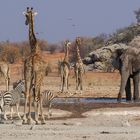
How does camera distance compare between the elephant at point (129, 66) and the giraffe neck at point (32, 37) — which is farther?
the elephant at point (129, 66)

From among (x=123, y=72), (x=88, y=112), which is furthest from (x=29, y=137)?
(x=123, y=72)

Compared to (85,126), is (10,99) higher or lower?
higher

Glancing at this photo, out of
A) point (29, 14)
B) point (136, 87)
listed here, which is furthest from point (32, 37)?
point (136, 87)

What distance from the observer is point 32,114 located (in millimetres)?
Result: 20266

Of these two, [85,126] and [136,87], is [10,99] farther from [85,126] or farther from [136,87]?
[136,87]

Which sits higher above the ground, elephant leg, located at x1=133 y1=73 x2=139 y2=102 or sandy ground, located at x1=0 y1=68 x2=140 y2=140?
elephant leg, located at x1=133 y1=73 x2=139 y2=102

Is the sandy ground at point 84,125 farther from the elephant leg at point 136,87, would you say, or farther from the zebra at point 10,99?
the elephant leg at point 136,87

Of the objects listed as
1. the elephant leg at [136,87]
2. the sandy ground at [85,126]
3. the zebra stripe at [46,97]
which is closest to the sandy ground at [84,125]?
the sandy ground at [85,126]

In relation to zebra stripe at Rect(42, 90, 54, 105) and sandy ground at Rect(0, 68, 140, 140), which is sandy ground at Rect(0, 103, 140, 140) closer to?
sandy ground at Rect(0, 68, 140, 140)

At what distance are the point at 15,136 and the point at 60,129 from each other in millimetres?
1836

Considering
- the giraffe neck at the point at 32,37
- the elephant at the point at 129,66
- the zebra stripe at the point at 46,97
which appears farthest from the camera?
the elephant at the point at 129,66

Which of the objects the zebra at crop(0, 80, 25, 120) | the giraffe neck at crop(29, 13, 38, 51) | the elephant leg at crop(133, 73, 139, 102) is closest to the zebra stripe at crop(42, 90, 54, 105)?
the zebra at crop(0, 80, 25, 120)

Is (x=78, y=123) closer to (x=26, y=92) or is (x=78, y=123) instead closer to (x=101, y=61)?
(x=26, y=92)

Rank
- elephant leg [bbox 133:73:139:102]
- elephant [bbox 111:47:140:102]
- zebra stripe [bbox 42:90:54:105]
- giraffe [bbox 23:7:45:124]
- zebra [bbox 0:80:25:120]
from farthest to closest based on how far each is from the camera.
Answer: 1. elephant [bbox 111:47:140:102]
2. elephant leg [bbox 133:73:139:102]
3. zebra stripe [bbox 42:90:54:105]
4. zebra [bbox 0:80:25:120]
5. giraffe [bbox 23:7:45:124]
